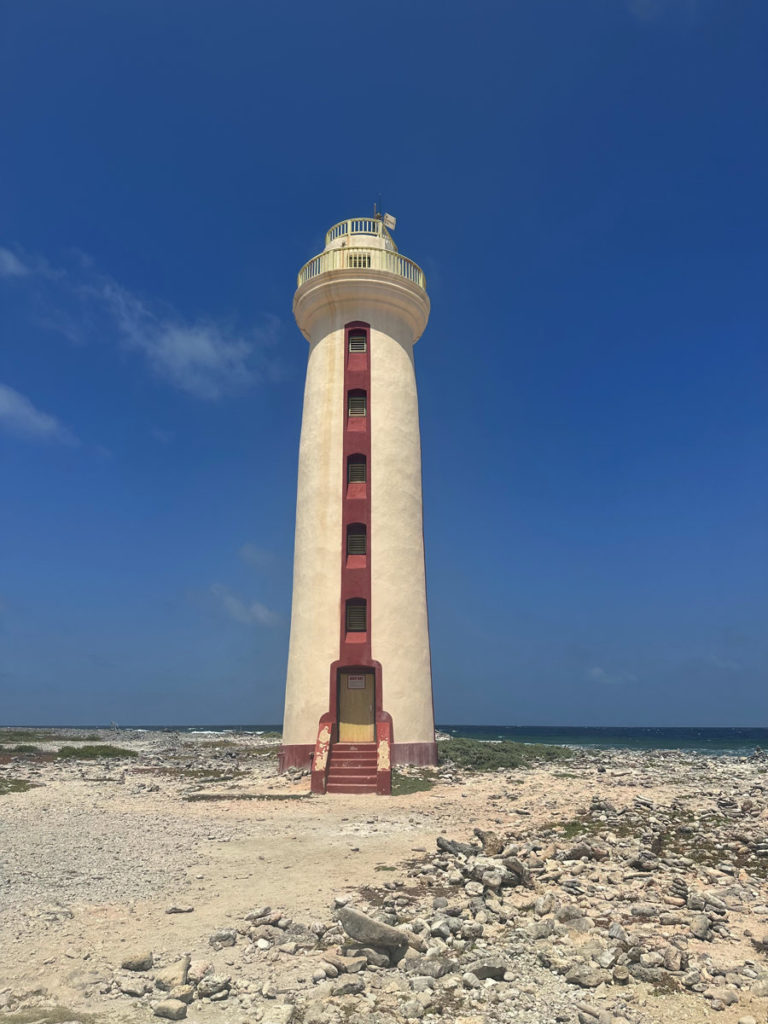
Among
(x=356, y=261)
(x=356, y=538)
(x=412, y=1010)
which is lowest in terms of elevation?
(x=412, y=1010)

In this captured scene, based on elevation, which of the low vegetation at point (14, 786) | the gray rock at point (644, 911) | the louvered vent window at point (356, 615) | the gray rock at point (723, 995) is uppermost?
the louvered vent window at point (356, 615)

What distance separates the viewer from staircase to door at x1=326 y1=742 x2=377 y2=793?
21156mm

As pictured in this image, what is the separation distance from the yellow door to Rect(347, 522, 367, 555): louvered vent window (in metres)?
4.30

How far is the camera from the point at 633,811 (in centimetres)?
1484

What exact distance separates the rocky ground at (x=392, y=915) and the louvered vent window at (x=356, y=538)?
10294 millimetres

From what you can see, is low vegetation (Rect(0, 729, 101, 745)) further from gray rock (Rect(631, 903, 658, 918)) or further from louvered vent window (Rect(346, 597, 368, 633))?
gray rock (Rect(631, 903, 658, 918))

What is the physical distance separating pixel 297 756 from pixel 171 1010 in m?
18.6

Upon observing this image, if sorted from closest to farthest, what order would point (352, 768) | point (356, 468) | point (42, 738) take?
point (352, 768)
point (356, 468)
point (42, 738)

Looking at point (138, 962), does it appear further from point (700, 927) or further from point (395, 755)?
point (395, 755)

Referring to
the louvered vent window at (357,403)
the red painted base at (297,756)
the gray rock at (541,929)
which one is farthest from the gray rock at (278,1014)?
the louvered vent window at (357,403)

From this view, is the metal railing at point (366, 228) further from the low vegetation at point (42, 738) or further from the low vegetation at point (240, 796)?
the low vegetation at point (42, 738)

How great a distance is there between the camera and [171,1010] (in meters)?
5.78

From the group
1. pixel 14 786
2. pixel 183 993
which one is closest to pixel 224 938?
pixel 183 993

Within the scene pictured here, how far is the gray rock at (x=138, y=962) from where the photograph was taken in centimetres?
678
